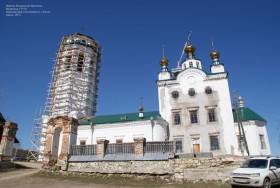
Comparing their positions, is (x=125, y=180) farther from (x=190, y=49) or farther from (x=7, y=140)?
(x=190, y=49)

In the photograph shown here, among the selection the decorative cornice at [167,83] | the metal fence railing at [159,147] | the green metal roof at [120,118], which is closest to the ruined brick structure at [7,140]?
the green metal roof at [120,118]

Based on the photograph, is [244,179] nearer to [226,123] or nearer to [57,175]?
[57,175]

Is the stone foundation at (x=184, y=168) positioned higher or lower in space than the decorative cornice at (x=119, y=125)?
lower

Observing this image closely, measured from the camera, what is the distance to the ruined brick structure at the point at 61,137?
50.8ft

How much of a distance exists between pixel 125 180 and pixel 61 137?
6237 mm

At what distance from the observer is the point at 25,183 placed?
12.6 m

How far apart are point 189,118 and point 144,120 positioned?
5.41m

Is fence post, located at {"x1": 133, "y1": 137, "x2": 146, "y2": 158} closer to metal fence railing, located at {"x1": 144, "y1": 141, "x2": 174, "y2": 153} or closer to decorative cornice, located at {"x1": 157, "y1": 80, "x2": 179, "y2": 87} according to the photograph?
metal fence railing, located at {"x1": 144, "y1": 141, "x2": 174, "y2": 153}

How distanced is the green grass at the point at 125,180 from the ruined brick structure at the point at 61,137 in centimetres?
115

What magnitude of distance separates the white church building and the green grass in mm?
12867

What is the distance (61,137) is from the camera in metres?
16.9

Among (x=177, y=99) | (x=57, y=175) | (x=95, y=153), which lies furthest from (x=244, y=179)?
(x=177, y=99)

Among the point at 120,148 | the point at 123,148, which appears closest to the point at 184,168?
the point at 123,148

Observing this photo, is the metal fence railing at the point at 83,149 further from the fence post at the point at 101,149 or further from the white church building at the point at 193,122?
the white church building at the point at 193,122
